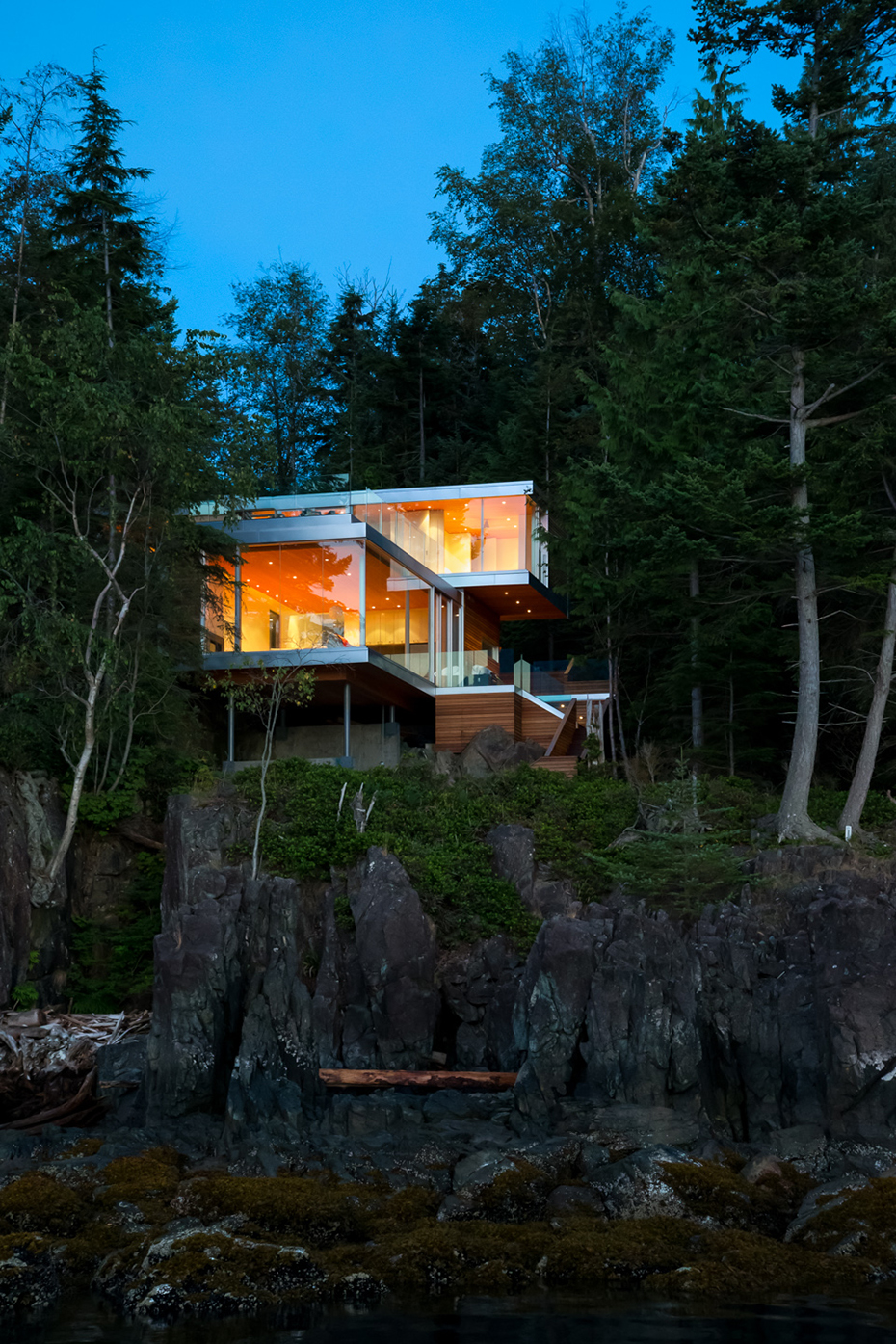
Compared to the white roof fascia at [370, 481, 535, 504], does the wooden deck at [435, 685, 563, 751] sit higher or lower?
lower

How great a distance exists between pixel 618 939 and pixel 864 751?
6.67 meters

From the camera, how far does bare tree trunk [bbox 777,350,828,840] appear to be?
21016 mm

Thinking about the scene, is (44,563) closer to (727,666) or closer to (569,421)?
(727,666)

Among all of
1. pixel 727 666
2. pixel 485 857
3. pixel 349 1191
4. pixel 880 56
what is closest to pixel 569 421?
pixel 727 666

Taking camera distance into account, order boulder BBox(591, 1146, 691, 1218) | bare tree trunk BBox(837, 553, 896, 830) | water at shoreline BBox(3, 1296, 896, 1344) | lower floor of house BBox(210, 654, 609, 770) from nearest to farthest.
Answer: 1. water at shoreline BBox(3, 1296, 896, 1344)
2. boulder BBox(591, 1146, 691, 1218)
3. bare tree trunk BBox(837, 553, 896, 830)
4. lower floor of house BBox(210, 654, 609, 770)

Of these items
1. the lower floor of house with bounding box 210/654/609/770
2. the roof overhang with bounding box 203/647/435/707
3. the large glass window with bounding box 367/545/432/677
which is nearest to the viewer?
the roof overhang with bounding box 203/647/435/707

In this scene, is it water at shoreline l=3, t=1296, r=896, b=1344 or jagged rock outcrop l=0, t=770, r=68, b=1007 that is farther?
jagged rock outcrop l=0, t=770, r=68, b=1007

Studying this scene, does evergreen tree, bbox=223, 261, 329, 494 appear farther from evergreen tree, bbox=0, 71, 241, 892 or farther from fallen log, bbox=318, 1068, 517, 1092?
fallen log, bbox=318, 1068, 517, 1092

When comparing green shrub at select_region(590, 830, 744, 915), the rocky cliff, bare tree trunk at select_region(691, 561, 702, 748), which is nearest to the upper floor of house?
bare tree trunk at select_region(691, 561, 702, 748)

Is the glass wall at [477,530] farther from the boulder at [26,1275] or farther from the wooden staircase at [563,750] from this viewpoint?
the boulder at [26,1275]

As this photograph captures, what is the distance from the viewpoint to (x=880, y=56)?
71.9 feet

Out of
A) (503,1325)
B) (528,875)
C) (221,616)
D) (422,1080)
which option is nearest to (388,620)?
(221,616)

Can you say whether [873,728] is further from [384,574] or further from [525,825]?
[384,574]

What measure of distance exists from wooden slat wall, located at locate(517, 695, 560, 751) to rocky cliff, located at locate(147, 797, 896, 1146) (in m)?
9.78
